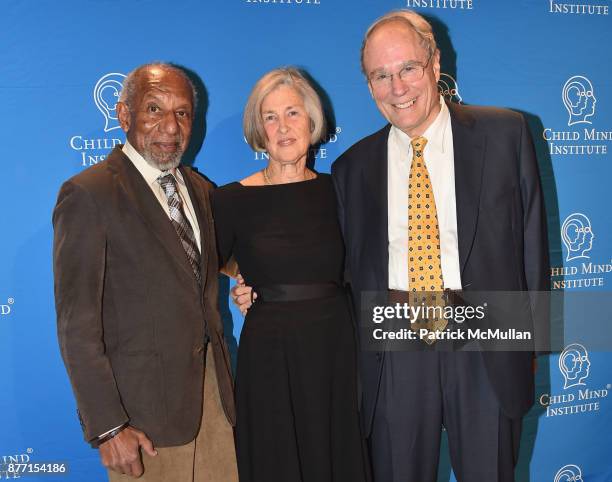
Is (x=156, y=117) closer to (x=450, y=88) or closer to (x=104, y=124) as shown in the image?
(x=104, y=124)

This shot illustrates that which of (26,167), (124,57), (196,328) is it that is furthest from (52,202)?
(196,328)

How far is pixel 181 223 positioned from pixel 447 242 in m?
0.98

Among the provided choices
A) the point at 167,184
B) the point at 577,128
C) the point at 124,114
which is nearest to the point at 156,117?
the point at 124,114

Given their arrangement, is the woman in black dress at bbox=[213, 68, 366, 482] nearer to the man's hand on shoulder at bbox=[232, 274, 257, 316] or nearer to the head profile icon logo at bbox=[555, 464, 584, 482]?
the man's hand on shoulder at bbox=[232, 274, 257, 316]

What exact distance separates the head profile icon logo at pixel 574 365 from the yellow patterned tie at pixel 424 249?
1892mm

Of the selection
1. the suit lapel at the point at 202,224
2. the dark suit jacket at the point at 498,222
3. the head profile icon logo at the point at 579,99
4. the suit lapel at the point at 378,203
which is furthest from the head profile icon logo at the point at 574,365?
the suit lapel at the point at 202,224

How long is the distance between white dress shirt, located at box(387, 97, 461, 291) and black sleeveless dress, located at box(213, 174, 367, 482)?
0.31 metres

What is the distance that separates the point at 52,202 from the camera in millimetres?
2895

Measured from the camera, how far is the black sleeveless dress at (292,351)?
2281 millimetres

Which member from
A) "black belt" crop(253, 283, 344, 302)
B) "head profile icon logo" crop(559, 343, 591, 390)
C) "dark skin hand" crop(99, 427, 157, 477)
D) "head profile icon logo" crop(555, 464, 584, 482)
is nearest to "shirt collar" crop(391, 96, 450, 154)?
"black belt" crop(253, 283, 344, 302)

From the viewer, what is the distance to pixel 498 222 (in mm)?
2057

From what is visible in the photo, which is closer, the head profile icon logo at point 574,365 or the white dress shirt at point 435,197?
the white dress shirt at point 435,197

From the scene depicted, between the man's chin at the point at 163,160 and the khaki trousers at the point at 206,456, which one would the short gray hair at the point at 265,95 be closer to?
the man's chin at the point at 163,160

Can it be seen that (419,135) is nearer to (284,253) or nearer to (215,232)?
(284,253)
